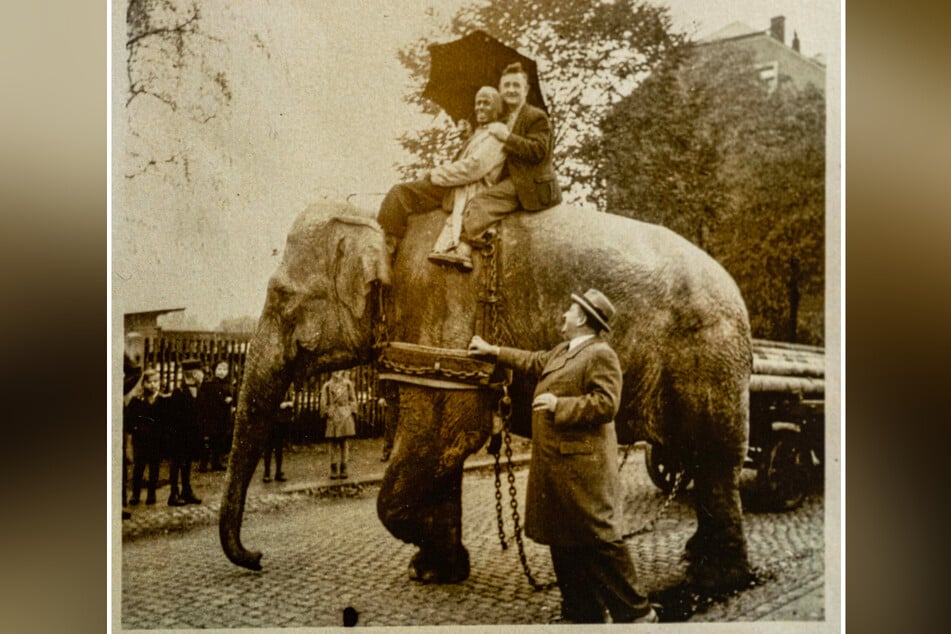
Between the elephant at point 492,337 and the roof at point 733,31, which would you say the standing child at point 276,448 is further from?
the roof at point 733,31

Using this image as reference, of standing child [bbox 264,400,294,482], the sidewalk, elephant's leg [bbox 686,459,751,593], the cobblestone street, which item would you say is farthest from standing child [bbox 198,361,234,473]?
elephant's leg [bbox 686,459,751,593]

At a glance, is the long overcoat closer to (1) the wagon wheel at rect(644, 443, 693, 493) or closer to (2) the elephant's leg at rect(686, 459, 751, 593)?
(1) the wagon wheel at rect(644, 443, 693, 493)

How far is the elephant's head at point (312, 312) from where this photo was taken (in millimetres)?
4859

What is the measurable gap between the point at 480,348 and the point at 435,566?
1218mm

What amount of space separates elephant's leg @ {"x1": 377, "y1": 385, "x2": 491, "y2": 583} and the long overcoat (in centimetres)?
42

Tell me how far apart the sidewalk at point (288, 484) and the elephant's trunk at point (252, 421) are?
5cm

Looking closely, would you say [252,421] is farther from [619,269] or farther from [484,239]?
[619,269]

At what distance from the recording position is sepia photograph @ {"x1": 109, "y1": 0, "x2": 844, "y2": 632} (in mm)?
4812

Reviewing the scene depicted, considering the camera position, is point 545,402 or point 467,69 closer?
point 545,402

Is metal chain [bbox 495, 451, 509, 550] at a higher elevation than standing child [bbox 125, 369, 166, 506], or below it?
below

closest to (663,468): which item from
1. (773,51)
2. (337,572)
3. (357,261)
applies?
(337,572)

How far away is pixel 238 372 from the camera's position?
4.87 m
